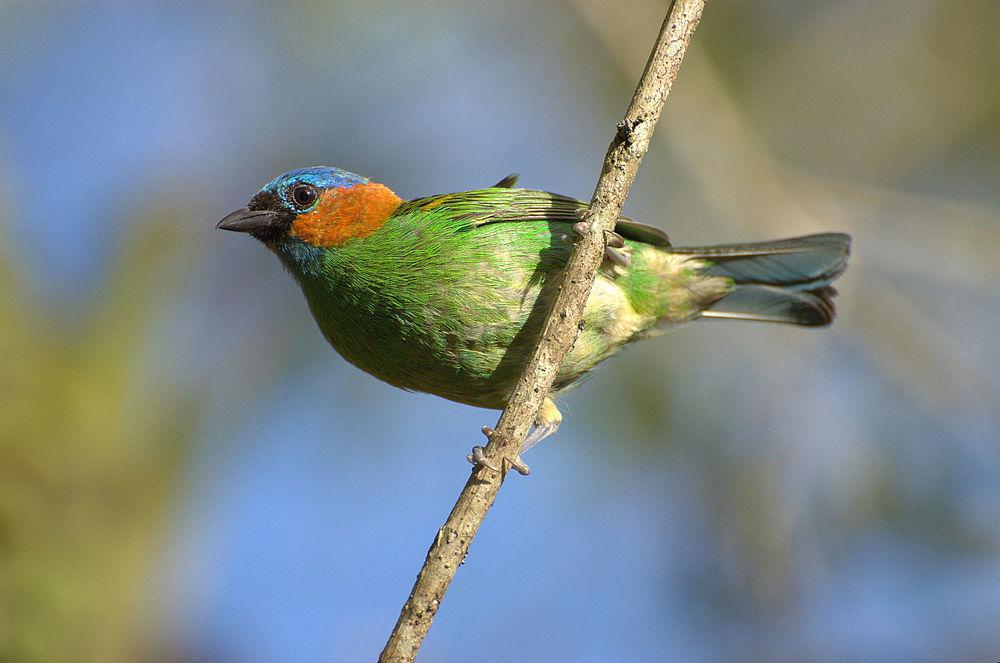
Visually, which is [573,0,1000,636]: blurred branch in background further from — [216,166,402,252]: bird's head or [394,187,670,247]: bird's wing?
[216,166,402,252]: bird's head

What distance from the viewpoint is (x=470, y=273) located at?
4609 mm

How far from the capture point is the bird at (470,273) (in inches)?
181

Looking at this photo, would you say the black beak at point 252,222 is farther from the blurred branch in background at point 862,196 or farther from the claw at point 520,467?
the blurred branch in background at point 862,196

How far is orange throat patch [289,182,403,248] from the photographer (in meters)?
4.92

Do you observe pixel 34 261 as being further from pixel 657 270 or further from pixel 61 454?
pixel 657 270

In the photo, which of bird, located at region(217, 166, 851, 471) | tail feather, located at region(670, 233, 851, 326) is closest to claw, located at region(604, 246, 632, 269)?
bird, located at region(217, 166, 851, 471)

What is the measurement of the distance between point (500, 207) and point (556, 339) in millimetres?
1152

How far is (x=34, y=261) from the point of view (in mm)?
8875

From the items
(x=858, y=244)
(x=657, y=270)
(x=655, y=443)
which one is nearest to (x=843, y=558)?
(x=655, y=443)

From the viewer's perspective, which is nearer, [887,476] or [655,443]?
[887,476]

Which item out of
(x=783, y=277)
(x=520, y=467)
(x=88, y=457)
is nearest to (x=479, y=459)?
(x=520, y=467)

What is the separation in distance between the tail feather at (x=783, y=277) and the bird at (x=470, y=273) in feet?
0.04

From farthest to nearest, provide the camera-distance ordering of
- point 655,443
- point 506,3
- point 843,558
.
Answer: point 506,3 < point 655,443 < point 843,558

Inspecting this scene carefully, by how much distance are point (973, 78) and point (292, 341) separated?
6607mm
